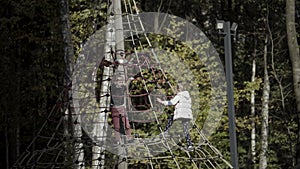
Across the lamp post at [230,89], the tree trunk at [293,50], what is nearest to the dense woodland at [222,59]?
the tree trunk at [293,50]

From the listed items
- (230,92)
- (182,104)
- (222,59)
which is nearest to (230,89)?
(230,92)

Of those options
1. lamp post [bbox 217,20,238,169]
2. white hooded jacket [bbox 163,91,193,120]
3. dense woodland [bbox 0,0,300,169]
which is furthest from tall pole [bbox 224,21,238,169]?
dense woodland [bbox 0,0,300,169]

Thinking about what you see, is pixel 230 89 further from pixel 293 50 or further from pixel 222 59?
pixel 222 59

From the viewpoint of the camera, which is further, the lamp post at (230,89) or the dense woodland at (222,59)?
the dense woodland at (222,59)

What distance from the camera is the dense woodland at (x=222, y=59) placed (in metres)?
11.0

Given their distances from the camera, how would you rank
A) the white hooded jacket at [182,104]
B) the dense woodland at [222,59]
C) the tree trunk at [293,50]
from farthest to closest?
the dense woodland at [222,59]
the tree trunk at [293,50]
the white hooded jacket at [182,104]

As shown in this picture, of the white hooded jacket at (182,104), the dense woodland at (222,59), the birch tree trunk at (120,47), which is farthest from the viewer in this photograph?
the dense woodland at (222,59)

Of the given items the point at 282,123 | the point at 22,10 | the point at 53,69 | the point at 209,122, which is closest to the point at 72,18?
the point at 22,10

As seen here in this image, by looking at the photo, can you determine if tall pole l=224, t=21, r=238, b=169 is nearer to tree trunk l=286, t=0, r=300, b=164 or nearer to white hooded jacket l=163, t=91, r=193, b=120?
white hooded jacket l=163, t=91, r=193, b=120

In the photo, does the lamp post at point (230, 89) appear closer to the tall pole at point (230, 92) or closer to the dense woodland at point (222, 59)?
the tall pole at point (230, 92)

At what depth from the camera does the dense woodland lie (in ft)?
36.2

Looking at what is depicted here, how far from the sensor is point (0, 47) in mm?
12812

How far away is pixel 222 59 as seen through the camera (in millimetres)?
13547

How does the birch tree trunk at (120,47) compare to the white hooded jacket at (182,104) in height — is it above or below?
above
